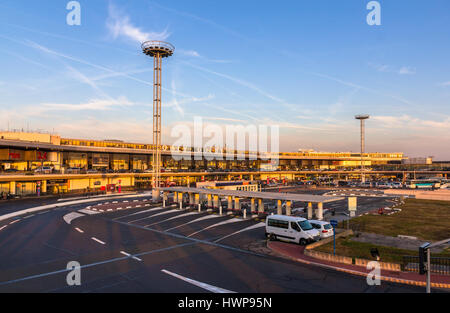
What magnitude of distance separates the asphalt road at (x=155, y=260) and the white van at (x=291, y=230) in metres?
1.74

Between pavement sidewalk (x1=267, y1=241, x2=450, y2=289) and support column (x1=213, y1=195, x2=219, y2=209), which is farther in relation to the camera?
support column (x1=213, y1=195, x2=219, y2=209)

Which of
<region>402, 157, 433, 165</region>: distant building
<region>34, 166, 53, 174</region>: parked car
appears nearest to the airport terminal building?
<region>34, 166, 53, 174</region>: parked car

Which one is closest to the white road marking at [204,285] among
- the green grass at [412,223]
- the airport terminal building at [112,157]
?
→ the green grass at [412,223]

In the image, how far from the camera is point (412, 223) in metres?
30.8

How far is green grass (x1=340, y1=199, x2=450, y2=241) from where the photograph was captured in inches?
1029

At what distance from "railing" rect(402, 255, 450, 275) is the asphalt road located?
2.37 metres

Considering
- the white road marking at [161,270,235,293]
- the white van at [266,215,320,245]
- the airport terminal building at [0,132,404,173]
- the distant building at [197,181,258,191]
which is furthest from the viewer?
the airport terminal building at [0,132,404,173]

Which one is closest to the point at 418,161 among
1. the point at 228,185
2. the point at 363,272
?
the point at 228,185

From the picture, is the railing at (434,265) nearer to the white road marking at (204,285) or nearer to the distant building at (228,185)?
the white road marking at (204,285)

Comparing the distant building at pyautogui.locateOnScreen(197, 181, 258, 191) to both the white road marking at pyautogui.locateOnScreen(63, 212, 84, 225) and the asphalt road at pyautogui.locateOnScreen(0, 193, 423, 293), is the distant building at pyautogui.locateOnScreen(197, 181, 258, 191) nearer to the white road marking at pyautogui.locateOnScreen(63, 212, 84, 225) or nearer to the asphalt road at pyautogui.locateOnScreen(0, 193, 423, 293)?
the asphalt road at pyautogui.locateOnScreen(0, 193, 423, 293)

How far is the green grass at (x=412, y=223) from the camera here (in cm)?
2614

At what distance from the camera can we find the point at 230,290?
46.5ft

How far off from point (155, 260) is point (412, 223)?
27445mm
